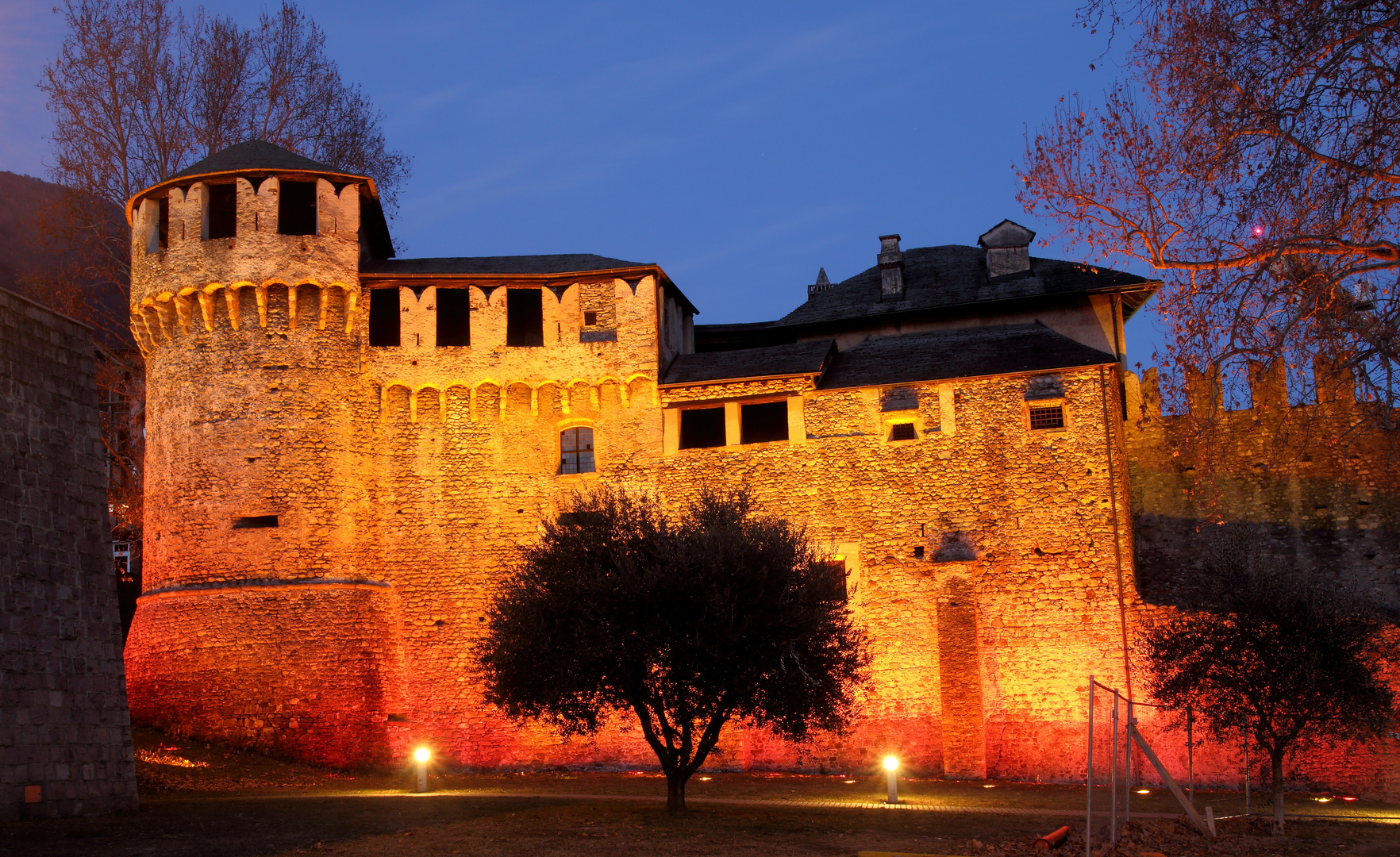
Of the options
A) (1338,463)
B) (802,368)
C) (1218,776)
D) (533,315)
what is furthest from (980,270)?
(1218,776)

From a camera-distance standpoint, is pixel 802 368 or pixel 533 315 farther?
pixel 533 315

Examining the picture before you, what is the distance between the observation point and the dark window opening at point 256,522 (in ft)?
78.8

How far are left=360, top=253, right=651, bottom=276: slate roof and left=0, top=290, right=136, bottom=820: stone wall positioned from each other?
34.1 feet

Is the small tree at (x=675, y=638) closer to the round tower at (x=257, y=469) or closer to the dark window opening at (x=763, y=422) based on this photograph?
the round tower at (x=257, y=469)

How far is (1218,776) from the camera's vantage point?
2086 centimetres

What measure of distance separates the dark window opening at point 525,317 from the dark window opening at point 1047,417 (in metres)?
11.1

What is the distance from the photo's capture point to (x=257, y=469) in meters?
24.2

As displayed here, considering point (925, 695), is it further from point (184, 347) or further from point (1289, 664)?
point (184, 347)

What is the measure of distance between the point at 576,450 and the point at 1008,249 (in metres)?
11.7

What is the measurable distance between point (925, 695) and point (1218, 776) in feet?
17.2

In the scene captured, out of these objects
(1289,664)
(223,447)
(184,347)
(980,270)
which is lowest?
(1289,664)

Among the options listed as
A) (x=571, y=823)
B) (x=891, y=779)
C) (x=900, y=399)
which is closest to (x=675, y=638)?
(x=571, y=823)

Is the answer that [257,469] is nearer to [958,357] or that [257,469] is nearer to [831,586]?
[831,586]

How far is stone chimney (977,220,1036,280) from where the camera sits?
28.7 m
